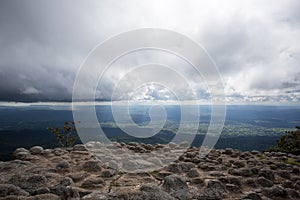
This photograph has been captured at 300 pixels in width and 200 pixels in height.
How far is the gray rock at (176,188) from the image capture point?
47.2ft

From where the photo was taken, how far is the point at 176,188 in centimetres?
1510

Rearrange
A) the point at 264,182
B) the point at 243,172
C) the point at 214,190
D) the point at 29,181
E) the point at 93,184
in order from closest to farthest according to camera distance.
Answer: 1. the point at 214,190
2. the point at 29,181
3. the point at 93,184
4. the point at 264,182
5. the point at 243,172

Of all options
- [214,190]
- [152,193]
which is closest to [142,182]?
[152,193]

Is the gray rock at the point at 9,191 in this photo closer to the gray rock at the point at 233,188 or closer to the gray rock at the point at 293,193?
the gray rock at the point at 233,188

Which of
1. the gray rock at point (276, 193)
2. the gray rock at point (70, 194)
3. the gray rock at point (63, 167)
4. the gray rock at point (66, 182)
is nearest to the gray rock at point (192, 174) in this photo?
the gray rock at point (276, 193)

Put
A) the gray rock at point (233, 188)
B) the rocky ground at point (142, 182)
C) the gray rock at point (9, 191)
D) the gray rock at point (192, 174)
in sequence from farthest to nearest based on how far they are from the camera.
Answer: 1. the gray rock at point (192, 174)
2. the gray rock at point (233, 188)
3. the rocky ground at point (142, 182)
4. the gray rock at point (9, 191)

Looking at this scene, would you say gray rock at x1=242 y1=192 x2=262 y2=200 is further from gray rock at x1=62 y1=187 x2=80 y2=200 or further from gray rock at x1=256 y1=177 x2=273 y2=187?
gray rock at x1=62 y1=187 x2=80 y2=200

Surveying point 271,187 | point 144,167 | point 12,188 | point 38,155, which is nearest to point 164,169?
point 144,167

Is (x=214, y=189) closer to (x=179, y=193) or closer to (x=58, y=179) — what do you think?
(x=179, y=193)

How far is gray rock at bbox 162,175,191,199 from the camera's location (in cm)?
1439

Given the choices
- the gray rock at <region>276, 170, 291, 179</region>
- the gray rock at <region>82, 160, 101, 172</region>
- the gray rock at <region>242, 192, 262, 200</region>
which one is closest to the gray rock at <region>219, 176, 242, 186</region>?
the gray rock at <region>242, 192, 262, 200</region>

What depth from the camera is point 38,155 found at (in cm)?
2711

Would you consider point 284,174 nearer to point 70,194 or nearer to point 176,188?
point 176,188

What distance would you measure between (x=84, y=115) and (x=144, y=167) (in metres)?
10.3
